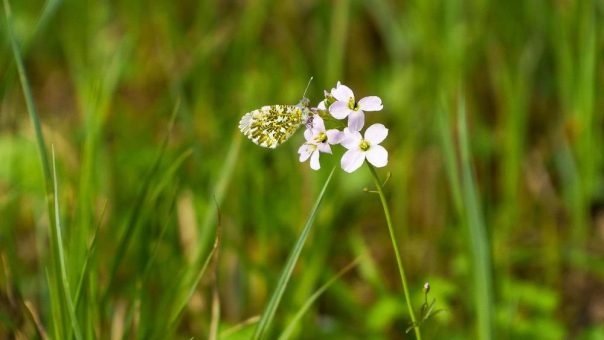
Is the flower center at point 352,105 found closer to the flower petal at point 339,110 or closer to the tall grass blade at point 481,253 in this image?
the flower petal at point 339,110

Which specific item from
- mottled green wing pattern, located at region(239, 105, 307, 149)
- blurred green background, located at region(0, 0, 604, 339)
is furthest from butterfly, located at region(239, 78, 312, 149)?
blurred green background, located at region(0, 0, 604, 339)

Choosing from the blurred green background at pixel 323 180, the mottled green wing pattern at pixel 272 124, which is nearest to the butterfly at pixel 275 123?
the mottled green wing pattern at pixel 272 124

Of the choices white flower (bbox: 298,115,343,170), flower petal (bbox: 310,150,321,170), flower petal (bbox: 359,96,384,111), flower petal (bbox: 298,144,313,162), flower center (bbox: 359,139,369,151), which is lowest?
flower petal (bbox: 310,150,321,170)

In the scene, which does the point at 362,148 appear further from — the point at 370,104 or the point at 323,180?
the point at 323,180

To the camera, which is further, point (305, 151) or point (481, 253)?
point (481, 253)

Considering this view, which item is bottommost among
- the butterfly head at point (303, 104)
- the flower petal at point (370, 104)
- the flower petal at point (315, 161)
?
the flower petal at point (315, 161)

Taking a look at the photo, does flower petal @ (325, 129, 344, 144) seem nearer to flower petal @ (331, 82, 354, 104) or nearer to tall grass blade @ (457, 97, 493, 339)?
flower petal @ (331, 82, 354, 104)

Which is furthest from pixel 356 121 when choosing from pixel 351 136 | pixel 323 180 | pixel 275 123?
pixel 323 180
